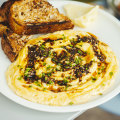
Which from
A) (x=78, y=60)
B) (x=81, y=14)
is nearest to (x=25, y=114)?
(x=78, y=60)

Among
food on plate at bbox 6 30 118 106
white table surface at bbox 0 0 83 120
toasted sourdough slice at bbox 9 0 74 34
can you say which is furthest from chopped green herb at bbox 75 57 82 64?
toasted sourdough slice at bbox 9 0 74 34

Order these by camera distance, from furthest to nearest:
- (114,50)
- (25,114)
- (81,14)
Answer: (81,14) < (114,50) < (25,114)

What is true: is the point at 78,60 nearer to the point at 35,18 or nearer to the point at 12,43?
the point at 12,43

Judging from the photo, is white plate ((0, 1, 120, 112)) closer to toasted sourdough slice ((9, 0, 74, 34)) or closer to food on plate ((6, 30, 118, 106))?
food on plate ((6, 30, 118, 106))

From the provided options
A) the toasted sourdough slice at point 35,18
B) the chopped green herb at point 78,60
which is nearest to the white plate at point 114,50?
the toasted sourdough slice at point 35,18

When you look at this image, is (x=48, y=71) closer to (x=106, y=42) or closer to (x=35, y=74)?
(x=35, y=74)

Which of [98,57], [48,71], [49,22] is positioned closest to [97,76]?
[98,57]

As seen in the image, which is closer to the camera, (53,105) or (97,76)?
(53,105)
